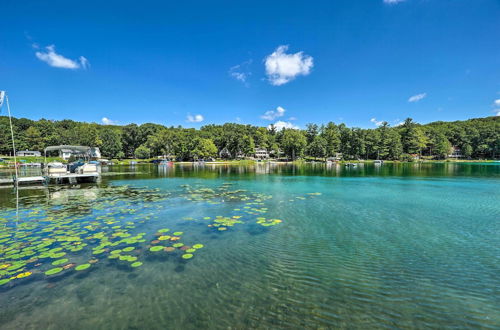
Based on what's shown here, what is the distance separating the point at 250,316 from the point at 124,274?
3946mm

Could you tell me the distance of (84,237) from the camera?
8.86m

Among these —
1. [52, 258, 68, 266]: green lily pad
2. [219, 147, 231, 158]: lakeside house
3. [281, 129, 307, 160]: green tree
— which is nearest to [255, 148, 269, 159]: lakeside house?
[281, 129, 307, 160]: green tree

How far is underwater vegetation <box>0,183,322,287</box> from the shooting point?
6.69 meters

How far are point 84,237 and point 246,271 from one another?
22.8 ft

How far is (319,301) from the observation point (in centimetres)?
512

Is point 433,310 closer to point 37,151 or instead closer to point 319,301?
point 319,301

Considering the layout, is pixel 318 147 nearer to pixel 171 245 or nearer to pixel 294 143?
pixel 294 143

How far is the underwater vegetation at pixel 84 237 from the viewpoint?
21.9ft

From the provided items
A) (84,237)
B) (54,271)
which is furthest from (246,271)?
(84,237)

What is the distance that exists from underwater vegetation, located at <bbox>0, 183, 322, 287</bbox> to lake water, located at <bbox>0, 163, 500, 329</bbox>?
0.20ft

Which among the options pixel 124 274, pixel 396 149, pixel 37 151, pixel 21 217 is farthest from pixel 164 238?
pixel 396 149

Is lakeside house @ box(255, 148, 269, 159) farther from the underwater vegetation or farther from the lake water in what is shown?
the lake water

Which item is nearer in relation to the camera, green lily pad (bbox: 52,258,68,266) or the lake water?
the lake water

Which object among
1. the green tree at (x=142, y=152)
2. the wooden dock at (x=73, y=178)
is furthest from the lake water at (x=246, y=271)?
the green tree at (x=142, y=152)
